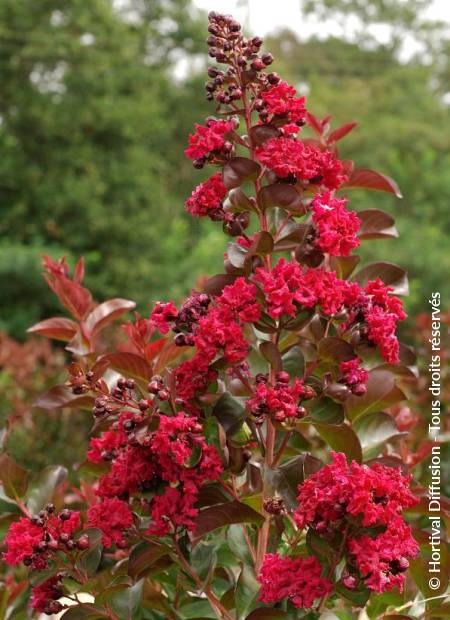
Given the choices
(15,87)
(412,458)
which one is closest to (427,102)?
(15,87)

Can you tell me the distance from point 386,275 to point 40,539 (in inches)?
29.3

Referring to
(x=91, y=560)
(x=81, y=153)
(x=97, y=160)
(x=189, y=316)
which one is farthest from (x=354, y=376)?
(x=97, y=160)

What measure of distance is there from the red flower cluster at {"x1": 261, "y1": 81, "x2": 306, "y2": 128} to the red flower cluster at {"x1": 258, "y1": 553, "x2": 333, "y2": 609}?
65 centimetres

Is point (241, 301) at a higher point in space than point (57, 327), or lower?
higher

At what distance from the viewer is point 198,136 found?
54.9 inches

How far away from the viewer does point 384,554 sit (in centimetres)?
116

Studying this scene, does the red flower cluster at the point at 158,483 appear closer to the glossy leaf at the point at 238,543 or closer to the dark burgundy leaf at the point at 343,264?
the glossy leaf at the point at 238,543

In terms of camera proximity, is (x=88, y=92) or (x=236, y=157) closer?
(x=236, y=157)

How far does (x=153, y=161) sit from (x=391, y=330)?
45.6ft

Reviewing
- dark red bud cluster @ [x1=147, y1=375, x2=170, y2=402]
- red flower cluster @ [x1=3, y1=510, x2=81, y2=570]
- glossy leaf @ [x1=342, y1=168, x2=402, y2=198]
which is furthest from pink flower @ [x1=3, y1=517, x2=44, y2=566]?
glossy leaf @ [x1=342, y1=168, x2=402, y2=198]

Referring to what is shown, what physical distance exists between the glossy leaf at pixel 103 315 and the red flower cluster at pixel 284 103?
1.82 ft

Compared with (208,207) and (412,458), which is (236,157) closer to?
(208,207)

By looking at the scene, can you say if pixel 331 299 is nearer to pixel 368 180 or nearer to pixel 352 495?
pixel 352 495

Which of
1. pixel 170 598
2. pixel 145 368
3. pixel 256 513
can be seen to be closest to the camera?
pixel 256 513
